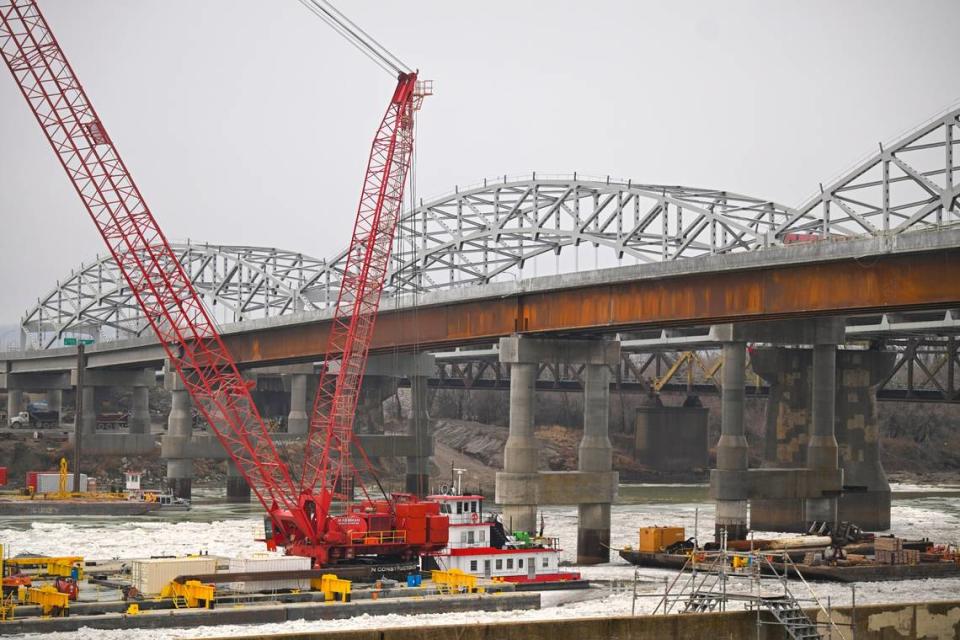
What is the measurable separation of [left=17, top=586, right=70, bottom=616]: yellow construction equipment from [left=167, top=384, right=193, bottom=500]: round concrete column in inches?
2713

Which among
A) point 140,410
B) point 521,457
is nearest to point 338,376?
point 521,457

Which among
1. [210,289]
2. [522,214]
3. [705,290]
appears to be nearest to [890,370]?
[522,214]

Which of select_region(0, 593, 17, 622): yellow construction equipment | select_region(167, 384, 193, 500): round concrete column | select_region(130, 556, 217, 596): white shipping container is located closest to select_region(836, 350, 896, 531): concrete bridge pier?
select_region(167, 384, 193, 500): round concrete column

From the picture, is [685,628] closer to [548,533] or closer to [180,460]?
[548,533]

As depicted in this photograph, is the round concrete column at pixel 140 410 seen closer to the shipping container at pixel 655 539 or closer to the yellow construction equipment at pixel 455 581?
the shipping container at pixel 655 539

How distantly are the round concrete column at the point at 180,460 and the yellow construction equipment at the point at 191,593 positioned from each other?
68.1 m

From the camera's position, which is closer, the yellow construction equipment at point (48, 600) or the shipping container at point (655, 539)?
the yellow construction equipment at point (48, 600)

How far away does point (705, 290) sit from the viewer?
69.2 metres

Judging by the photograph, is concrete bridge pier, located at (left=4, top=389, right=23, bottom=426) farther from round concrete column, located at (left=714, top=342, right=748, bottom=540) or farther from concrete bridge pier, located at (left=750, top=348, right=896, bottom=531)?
round concrete column, located at (left=714, top=342, right=748, bottom=540)

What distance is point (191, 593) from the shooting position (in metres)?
57.2

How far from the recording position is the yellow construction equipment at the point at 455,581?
62.8 meters

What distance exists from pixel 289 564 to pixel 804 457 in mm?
50608

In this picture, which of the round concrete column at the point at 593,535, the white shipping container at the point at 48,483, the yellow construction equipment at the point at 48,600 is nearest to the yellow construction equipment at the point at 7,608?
the yellow construction equipment at the point at 48,600

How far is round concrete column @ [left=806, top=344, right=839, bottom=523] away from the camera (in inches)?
3578
